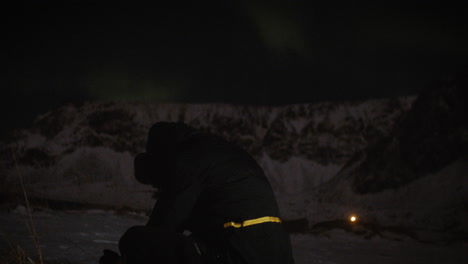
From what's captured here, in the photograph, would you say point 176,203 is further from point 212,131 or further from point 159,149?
point 212,131

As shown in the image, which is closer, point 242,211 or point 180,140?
point 242,211

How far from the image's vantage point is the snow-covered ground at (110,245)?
19.0 feet

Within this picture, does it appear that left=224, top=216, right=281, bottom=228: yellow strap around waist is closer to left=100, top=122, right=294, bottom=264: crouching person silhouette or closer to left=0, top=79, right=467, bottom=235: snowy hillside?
left=100, top=122, right=294, bottom=264: crouching person silhouette

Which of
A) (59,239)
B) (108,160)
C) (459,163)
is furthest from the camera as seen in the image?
(108,160)

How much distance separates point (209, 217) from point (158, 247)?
1.22 feet

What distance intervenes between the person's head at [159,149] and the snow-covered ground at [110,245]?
43.3 inches

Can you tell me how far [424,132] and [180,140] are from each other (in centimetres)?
4022

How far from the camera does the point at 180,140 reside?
8.84 ft

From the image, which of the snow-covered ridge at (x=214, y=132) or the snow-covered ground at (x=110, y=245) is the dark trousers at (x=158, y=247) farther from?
the snow-covered ridge at (x=214, y=132)

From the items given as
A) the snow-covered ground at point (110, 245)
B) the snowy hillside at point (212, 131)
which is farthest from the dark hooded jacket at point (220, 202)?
the snowy hillside at point (212, 131)

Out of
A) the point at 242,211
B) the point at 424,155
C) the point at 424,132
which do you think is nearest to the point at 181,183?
the point at 242,211

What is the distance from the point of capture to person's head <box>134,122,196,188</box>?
271 cm

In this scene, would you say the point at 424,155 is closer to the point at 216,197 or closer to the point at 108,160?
the point at 216,197

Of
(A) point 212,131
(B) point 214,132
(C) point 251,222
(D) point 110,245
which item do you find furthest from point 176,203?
(A) point 212,131
